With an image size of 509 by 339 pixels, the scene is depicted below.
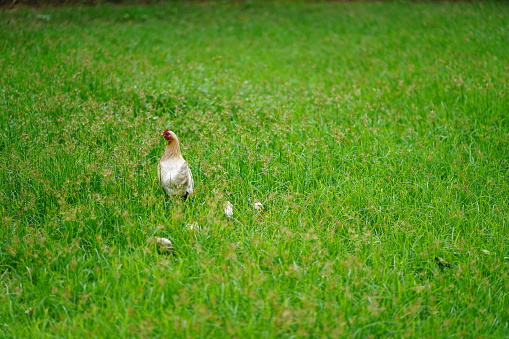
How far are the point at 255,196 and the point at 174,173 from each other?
857 mm

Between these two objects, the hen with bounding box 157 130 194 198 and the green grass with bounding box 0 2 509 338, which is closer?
the green grass with bounding box 0 2 509 338

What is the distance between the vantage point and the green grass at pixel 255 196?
9.52 ft

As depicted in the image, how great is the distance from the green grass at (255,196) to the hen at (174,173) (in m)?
0.15

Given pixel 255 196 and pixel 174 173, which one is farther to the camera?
pixel 255 196

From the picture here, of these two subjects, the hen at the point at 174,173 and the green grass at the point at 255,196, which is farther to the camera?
the hen at the point at 174,173

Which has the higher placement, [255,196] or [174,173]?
[174,173]

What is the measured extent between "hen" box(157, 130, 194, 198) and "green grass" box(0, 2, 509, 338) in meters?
0.15

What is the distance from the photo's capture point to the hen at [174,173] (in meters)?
3.82

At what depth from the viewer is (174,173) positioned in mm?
3830

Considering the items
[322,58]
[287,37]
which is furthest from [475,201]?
[287,37]

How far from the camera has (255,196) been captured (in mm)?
4270

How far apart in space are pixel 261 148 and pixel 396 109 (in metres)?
2.46

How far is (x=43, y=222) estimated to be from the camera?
3.85 m

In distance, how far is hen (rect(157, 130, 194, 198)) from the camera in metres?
3.82
